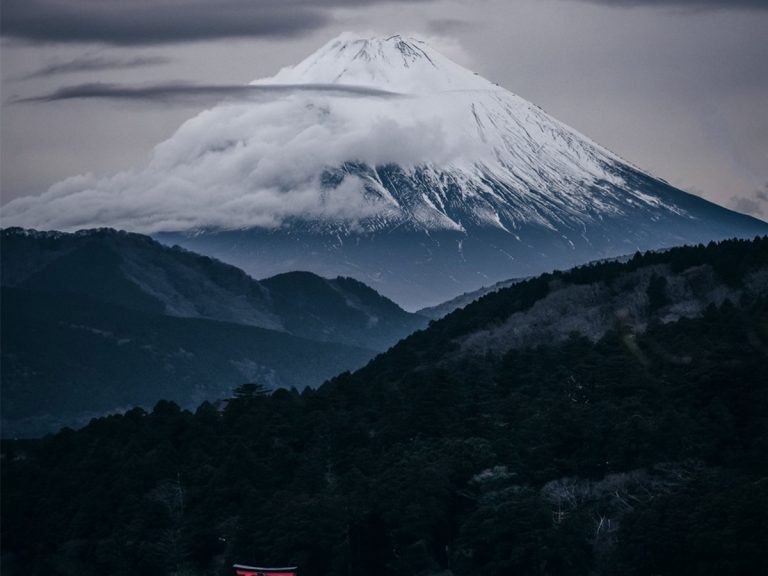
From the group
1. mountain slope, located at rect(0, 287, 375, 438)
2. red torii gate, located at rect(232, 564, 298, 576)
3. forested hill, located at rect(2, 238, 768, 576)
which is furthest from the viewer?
mountain slope, located at rect(0, 287, 375, 438)

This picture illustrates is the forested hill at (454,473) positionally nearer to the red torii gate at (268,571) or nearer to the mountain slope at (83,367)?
the red torii gate at (268,571)

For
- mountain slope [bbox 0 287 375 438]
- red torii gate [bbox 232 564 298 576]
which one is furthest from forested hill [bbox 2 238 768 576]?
mountain slope [bbox 0 287 375 438]

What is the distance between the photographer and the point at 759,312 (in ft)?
261

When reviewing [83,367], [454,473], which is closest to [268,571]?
[454,473]

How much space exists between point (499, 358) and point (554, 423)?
2560 centimetres

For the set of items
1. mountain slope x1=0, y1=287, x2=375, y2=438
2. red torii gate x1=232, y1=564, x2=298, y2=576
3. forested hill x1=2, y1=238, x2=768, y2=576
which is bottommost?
red torii gate x1=232, y1=564, x2=298, y2=576

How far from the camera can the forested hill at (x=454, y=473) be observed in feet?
175

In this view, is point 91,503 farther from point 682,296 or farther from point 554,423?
point 682,296

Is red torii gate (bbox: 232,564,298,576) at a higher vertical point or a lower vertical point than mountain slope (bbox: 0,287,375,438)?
lower

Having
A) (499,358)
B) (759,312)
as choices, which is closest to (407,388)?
(499,358)

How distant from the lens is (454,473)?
6050cm

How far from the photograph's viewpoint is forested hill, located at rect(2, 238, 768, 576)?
53.2 m

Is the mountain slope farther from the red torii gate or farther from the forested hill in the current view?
the red torii gate

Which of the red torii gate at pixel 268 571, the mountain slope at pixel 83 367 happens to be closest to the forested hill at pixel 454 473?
the red torii gate at pixel 268 571
